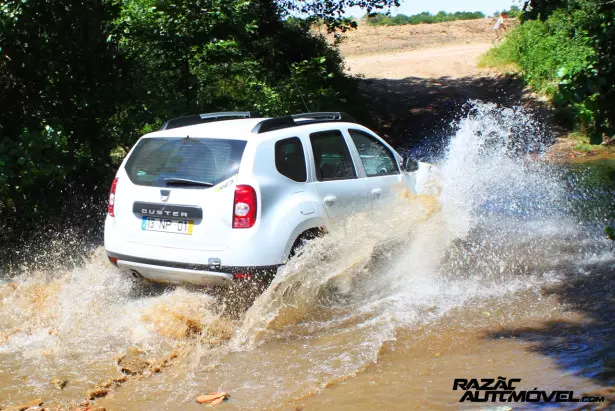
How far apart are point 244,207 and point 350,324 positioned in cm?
140

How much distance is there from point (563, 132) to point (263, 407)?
557 inches

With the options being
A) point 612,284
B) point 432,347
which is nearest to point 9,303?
point 432,347

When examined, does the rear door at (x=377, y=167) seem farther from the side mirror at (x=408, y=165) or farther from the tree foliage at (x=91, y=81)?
the tree foliage at (x=91, y=81)

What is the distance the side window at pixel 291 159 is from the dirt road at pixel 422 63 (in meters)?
17.7

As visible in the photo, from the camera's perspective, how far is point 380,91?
2388 cm

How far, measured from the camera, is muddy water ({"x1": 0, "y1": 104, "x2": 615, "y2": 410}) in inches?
209

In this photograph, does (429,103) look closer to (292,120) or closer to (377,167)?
(377,167)

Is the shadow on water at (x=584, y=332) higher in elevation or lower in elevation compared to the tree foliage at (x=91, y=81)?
lower

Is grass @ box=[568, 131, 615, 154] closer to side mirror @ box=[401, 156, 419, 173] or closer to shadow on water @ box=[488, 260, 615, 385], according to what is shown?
shadow on water @ box=[488, 260, 615, 385]

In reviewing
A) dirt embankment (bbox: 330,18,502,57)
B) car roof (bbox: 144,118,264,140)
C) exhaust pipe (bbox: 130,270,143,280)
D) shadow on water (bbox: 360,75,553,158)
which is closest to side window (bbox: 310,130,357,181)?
car roof (bbox: 144,118,264,140)

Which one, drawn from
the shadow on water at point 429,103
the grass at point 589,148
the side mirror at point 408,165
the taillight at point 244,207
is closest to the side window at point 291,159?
the taillight at point 244,207

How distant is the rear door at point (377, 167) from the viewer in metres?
7.63

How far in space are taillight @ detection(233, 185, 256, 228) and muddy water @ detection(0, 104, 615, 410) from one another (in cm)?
54

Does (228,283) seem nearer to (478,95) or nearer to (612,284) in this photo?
(612,284)
